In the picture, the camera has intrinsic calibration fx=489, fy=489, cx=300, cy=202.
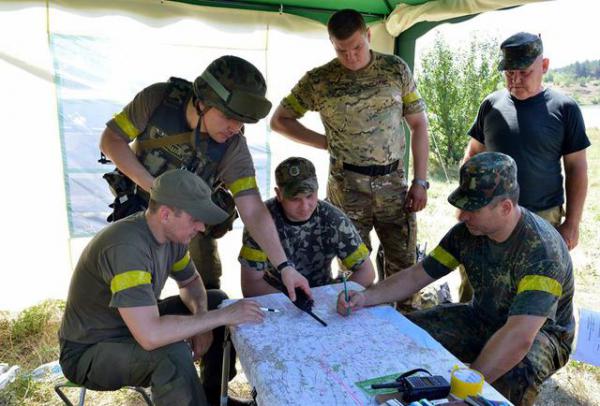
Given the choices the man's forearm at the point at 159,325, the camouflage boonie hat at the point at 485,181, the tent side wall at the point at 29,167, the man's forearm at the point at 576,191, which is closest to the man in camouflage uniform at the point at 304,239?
the man's forearm at the point at 159,325

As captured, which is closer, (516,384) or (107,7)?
(516,384)

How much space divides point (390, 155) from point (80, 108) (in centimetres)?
223

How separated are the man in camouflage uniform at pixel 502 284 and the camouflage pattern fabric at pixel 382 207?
0.84 m

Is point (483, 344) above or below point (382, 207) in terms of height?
below

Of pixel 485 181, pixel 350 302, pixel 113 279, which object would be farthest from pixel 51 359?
pixel 485 181

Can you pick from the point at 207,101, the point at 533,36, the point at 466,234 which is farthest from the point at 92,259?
the point at 533,36

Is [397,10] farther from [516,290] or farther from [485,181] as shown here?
[516,290]

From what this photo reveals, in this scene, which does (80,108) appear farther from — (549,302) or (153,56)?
(549,302)

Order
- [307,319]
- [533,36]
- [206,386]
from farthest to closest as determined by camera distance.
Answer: [533,36]
[206,386]
[307,319]

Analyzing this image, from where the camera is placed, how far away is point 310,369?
61.0 inches

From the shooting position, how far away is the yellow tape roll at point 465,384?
4.47ft

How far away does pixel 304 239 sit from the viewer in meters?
2.64

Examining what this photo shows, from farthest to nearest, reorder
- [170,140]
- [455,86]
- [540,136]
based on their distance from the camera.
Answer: [455,86]
[540,136]
[170,140]

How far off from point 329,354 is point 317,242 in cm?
105
